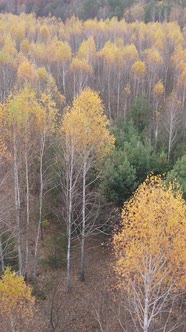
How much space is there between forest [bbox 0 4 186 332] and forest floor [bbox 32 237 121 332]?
0.06 metres

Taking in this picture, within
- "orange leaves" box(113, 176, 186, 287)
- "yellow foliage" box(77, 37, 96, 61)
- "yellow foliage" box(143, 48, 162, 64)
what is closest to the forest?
"orange leaves" box(113, 176, 186, 287)

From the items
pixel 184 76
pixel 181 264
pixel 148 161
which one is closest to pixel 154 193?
pixel 181 264

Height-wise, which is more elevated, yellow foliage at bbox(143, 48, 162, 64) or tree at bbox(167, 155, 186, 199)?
yellow foliage at bbox(143, 48, 162, 64)

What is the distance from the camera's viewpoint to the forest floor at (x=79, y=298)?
Result: 1727cm

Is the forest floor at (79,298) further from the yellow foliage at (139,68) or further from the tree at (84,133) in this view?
the yellow foliage at (139,68)

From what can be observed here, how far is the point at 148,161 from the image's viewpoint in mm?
22344

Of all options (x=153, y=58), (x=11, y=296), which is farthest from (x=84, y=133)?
(x=153, y=58)

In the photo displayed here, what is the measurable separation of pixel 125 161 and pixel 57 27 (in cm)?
5546

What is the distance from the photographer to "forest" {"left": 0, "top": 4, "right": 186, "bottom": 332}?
1199cm

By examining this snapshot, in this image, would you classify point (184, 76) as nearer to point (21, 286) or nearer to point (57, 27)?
point (21, 286)

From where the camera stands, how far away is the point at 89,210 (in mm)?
22500

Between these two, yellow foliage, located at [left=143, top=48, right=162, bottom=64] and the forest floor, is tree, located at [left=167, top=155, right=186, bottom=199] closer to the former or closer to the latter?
the forest floor

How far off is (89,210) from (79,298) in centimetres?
555

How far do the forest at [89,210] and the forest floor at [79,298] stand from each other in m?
0.06
